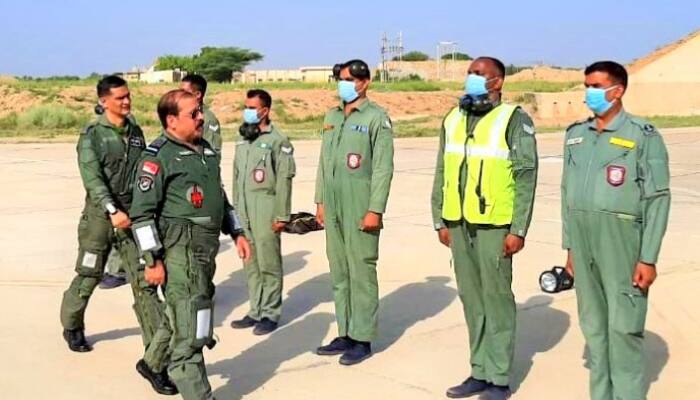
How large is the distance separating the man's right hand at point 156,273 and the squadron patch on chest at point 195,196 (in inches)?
14.3

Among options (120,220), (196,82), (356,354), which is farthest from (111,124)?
(356,354)

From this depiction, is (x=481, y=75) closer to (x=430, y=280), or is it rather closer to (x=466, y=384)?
(x=466, y=384)

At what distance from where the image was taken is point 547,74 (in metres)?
113

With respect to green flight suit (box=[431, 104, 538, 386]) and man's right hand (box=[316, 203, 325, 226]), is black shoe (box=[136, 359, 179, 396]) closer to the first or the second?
man's right hand (box=[316, 203, 325, 226])

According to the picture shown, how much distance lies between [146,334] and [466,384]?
2042 mm

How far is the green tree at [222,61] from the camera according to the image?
11062 cm

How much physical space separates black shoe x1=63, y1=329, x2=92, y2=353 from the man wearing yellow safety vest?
2.70 m

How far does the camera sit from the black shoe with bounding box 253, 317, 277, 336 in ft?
23.0

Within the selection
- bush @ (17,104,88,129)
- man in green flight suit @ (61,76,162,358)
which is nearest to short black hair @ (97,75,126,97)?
man in green flight suit @ (61,76,162,358)

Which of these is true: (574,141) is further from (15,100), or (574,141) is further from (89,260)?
(15,100)

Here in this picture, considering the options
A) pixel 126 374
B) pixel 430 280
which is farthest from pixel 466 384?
pixel 430 280

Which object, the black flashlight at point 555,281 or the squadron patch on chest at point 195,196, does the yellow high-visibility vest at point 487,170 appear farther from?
the squadron patch on chest at point 195,196

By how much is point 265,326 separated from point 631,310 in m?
3.22

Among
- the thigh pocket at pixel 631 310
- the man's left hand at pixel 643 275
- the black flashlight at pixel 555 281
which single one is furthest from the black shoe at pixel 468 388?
the man's left hand at pixel 643 275
